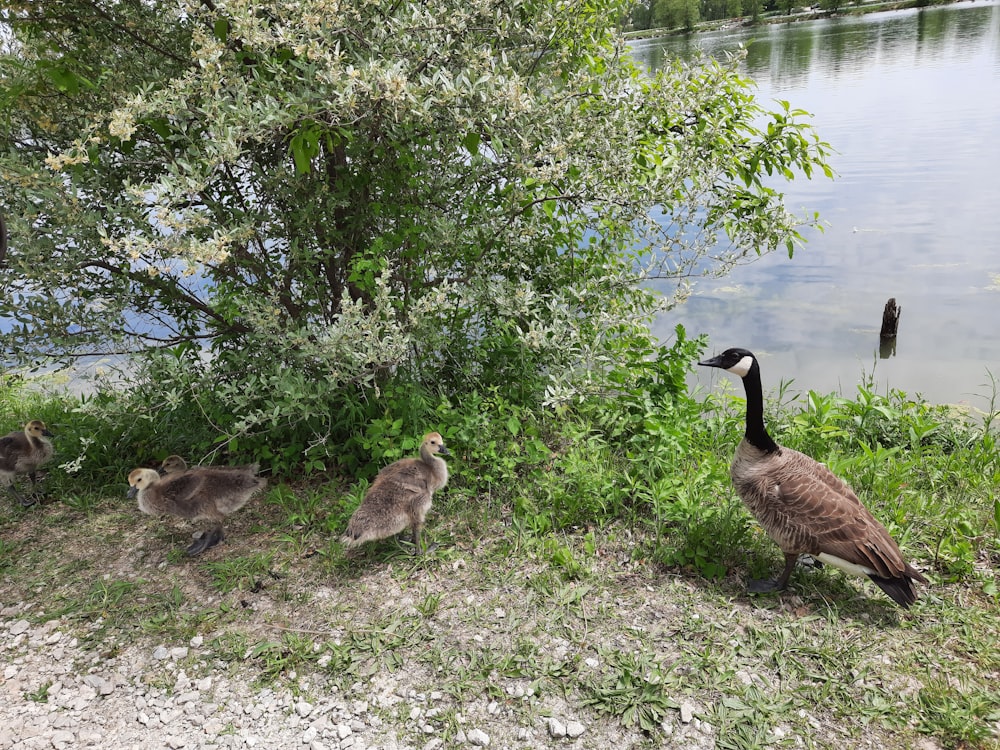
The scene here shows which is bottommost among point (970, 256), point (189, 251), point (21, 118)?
point (970, 256)

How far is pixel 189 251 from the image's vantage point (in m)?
3.79

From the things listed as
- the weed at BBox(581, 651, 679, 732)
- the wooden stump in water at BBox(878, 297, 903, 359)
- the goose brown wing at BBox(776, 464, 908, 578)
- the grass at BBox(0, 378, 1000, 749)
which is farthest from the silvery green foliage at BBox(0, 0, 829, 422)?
the wooden stump in water at BBox(878, 297, 903, 359)

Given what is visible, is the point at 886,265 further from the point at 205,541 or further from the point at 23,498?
the point at 23,498

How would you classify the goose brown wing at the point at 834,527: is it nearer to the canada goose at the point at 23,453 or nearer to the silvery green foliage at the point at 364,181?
the silvery green foliage at the point at 364,181

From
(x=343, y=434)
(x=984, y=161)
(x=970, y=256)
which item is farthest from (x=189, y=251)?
(x=984, y=161)

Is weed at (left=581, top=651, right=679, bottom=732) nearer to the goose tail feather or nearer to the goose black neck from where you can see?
the goose tail feather

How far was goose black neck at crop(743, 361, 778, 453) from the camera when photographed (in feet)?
13.9

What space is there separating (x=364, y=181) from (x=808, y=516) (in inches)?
152

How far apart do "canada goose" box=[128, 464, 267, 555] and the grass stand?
0.28 m

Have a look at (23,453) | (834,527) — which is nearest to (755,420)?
(834,527)

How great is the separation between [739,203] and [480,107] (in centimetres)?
255

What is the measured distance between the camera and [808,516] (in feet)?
12.5

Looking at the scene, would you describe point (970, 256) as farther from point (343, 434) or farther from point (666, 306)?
point (343, 434)

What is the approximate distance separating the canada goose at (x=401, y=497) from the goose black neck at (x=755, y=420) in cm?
208
